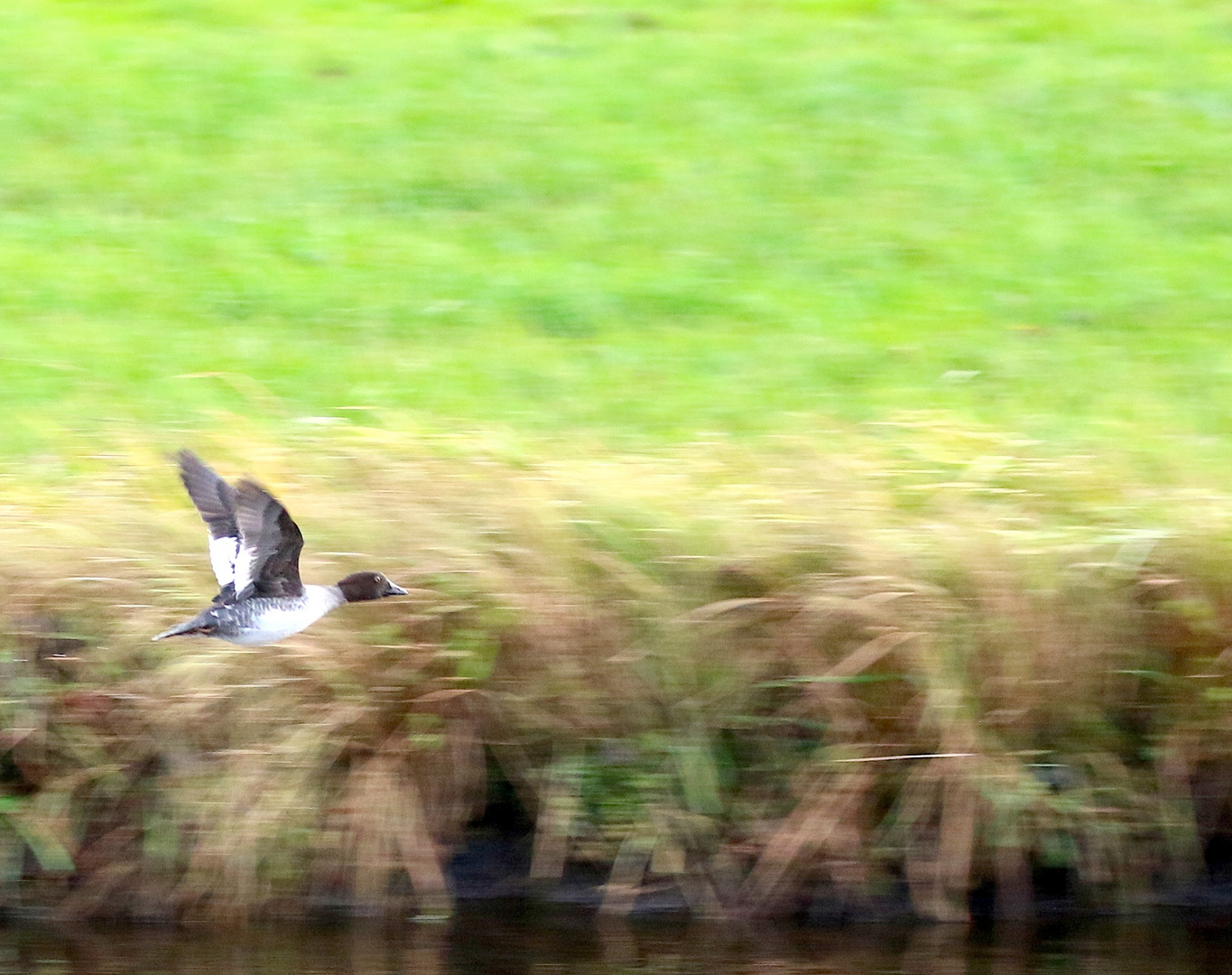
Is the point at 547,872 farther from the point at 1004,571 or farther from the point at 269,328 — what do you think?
the point at 269,328

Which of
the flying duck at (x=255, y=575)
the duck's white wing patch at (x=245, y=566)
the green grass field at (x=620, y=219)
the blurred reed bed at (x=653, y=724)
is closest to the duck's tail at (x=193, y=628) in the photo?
the flying duck at (x=255, y=575)

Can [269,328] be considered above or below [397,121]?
below

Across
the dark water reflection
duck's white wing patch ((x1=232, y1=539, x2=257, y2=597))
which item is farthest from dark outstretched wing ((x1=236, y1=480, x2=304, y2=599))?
the dark water reflection

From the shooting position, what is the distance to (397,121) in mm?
9195

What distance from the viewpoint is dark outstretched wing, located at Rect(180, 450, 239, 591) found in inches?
167

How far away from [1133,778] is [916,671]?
72 centimetres

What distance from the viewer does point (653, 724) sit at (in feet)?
16.6

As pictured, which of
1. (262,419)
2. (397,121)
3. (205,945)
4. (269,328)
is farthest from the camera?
(397,121)

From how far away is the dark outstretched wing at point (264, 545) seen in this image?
12.7 feet

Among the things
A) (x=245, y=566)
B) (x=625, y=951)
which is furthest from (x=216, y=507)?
(x=625, y=951)

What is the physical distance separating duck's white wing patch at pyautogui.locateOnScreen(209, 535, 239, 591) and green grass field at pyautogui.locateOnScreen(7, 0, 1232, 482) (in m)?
2.01

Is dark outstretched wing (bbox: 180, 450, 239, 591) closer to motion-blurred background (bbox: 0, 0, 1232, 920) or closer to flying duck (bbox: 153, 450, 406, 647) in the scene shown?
flying duck (bbox: 153, 450, 406, 647)

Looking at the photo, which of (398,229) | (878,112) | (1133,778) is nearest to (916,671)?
(1133,778)

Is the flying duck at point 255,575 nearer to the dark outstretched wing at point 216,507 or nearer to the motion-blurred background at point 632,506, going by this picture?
the dark outstretched wing at point 216,507
